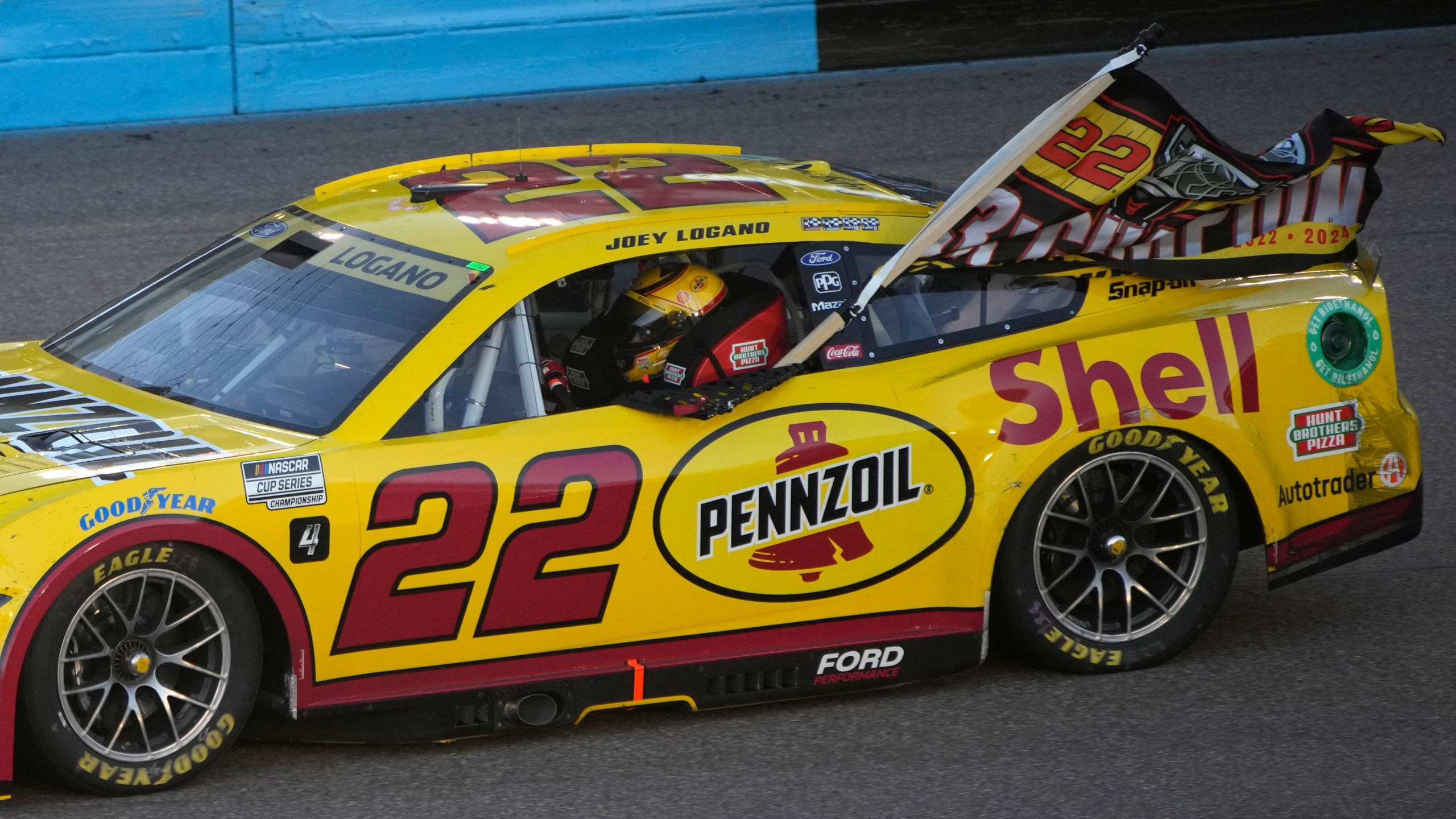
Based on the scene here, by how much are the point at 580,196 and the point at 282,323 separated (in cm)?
92

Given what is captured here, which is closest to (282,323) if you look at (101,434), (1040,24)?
(101,434)

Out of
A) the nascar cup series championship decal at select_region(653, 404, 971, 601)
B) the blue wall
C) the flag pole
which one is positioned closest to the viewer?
the nascar cup series championship decal at select_region(653, 404, 971, 601)

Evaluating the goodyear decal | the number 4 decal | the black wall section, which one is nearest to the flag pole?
the number 4 decal

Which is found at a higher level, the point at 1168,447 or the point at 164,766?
the point at 1168,447

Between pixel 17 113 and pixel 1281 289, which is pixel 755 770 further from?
pixel 17 113

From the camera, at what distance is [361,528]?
14.7ft

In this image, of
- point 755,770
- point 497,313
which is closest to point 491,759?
point 755,770

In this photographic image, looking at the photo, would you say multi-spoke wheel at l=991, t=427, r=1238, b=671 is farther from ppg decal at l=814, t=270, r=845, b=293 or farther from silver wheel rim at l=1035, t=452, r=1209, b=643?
ppg decal at l=814, t=270, r=845, b=293

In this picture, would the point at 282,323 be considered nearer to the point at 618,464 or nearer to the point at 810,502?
the point at 618,464

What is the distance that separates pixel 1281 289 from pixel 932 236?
1116mm

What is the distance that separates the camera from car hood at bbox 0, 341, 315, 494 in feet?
14.2

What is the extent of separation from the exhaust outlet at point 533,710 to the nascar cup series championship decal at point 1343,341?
8.03 ft

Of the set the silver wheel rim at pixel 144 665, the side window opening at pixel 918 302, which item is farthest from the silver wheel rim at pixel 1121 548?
the silver wheel rim at pixel 144 665

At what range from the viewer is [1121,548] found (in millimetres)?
5293
